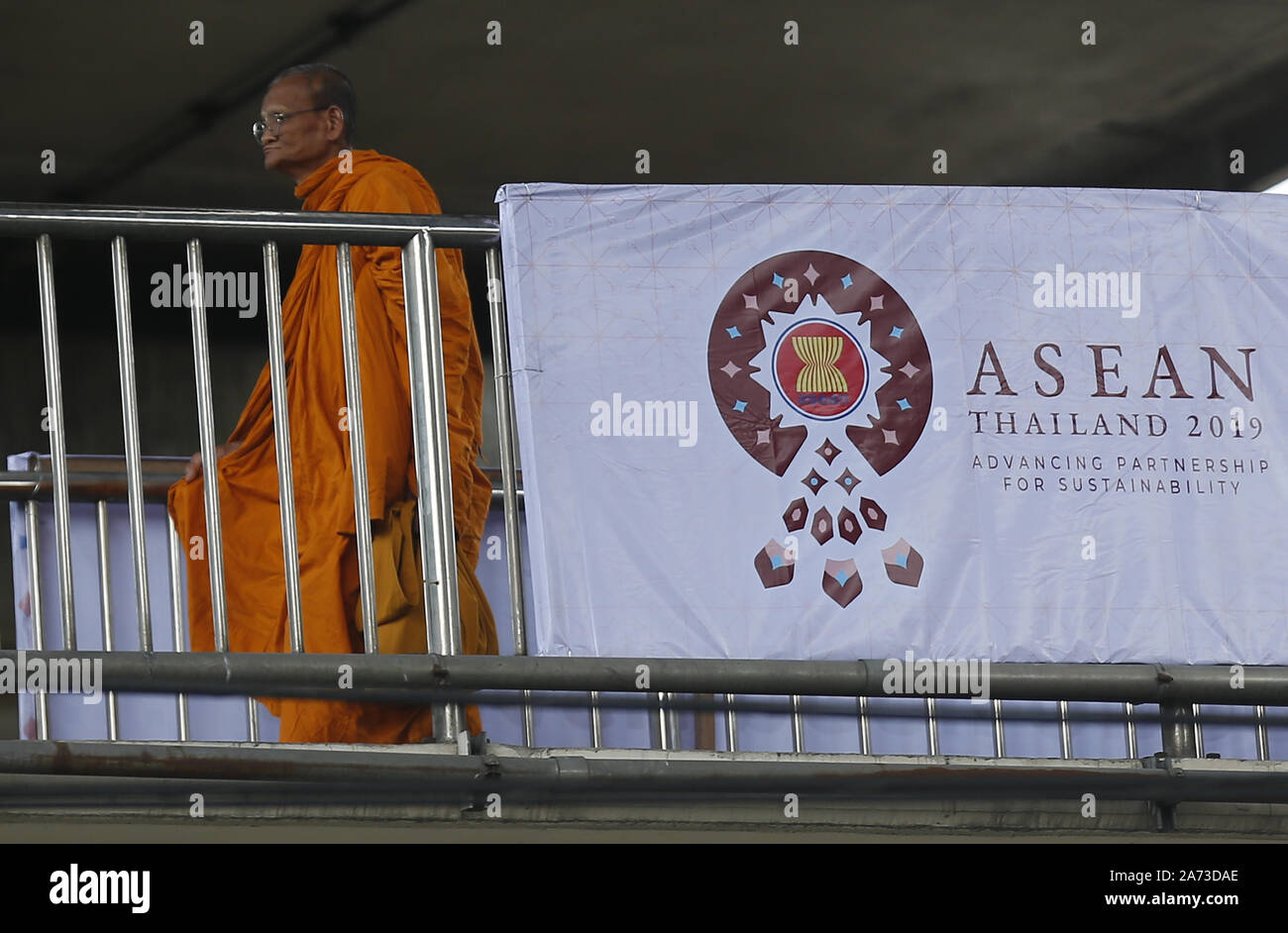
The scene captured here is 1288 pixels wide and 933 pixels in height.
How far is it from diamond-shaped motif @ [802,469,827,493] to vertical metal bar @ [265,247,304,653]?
3.83ft

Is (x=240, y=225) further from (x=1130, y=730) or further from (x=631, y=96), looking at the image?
(x=631, y=96)

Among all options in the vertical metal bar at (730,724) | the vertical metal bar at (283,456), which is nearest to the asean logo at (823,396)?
the vertical metal bar at (730,724)

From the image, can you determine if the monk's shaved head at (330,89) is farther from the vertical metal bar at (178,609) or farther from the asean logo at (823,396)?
the asean logo at (823,396)

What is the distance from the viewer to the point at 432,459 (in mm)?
4547

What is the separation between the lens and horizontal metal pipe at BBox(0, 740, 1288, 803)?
405 centimetres

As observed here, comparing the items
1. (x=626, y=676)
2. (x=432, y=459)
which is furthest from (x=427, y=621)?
(x=626, y=676)

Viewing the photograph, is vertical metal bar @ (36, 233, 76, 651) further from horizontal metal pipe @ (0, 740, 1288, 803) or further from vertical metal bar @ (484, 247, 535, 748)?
vertical metal bar @ (484, 247, 535, 748)

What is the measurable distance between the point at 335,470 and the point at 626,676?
3.81 feet

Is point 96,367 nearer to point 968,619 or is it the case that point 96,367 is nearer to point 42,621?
point 42,621
